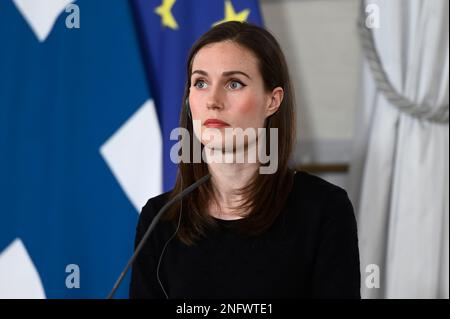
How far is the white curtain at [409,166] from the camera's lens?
5.66 feet

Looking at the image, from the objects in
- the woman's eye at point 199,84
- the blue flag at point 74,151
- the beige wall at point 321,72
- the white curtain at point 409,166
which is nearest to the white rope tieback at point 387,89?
the white curtain at point 409,166

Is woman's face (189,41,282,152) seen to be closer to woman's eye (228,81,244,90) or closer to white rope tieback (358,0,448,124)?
woman's eye (228,81,244,90)

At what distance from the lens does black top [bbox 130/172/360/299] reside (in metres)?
1.05

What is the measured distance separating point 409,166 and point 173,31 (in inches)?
28.5

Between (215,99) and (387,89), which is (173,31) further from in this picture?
(215,99)

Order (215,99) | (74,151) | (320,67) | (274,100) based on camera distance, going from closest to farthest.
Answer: (215,99) < (274,100) < (74,151) < (320,67)

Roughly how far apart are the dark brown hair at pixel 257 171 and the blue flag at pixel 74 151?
59cm

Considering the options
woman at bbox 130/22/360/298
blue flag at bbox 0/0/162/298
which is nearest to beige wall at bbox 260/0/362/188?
blue flag at bbox 0/0/162/298

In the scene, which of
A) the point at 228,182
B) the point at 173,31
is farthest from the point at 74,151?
the point at 228,182

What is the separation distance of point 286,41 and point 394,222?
2.05 ft

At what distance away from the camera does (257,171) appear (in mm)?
1107

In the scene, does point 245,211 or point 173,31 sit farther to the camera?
point 173,31

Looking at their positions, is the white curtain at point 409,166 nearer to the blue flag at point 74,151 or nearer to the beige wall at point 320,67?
the beige wall at point 320,67
